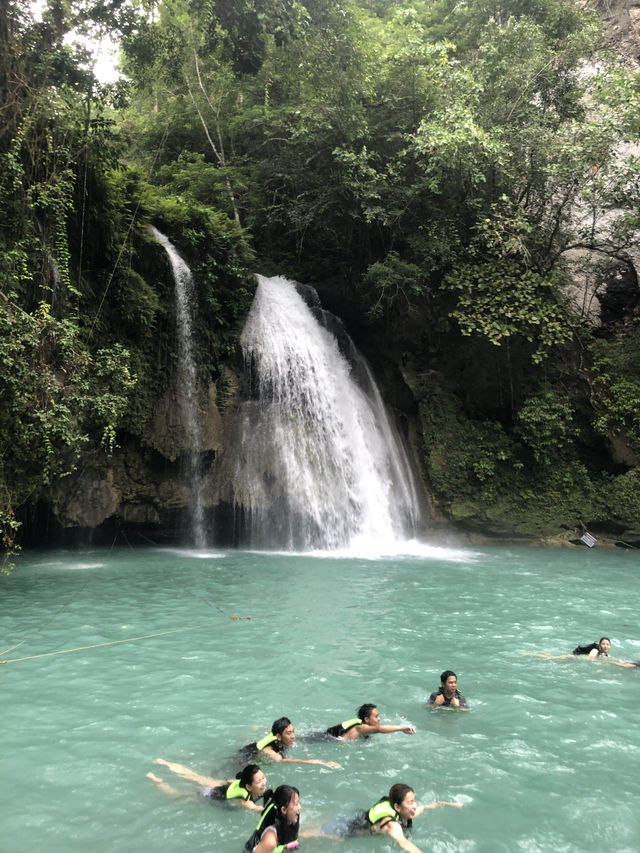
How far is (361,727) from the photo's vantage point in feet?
14.6

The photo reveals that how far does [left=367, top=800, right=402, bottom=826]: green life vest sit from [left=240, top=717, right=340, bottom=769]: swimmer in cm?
77

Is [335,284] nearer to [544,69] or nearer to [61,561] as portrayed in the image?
[544,69]

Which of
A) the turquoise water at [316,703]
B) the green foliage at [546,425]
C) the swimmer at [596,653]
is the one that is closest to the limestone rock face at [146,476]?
the turquoise water at [316,703]

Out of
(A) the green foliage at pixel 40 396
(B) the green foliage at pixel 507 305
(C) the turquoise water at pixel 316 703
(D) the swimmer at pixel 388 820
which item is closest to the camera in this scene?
(D) the swimmer at pixel 388 820

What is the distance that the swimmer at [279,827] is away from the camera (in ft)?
10.3

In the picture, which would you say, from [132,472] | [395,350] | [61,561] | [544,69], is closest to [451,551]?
[395,350]

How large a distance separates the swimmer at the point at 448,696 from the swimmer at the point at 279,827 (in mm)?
2030

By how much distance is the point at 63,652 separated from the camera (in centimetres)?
614

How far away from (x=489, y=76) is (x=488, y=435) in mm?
9367

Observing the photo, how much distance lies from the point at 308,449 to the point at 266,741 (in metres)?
9.94

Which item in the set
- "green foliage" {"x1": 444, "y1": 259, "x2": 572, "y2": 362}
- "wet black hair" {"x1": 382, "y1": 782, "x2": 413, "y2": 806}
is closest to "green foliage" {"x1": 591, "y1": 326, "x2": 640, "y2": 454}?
"green foliage" {"x1": 444, "y1": 259, "x2": 572, "y2": 362}

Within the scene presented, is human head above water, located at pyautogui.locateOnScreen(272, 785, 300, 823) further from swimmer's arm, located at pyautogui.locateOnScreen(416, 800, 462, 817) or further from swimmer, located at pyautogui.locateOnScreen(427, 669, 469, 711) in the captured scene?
swimmer, located at pyautogui.locateOnScreen(427, 669, 469, 711)

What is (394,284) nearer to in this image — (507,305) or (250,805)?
(507,305)

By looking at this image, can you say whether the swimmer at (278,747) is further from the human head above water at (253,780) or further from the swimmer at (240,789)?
the human head above water at (253,780)
